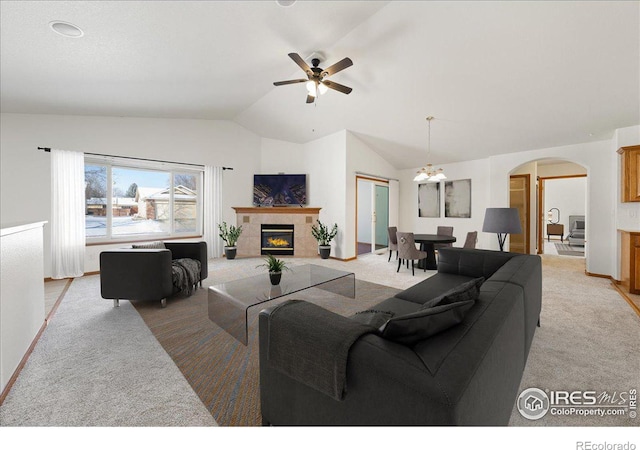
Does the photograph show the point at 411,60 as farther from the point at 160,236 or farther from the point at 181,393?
the point at 160,236

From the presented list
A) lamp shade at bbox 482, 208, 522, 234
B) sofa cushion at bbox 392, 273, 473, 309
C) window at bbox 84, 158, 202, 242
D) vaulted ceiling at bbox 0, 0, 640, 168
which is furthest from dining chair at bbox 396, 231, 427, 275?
window at bbox 84, 158, 202, 242

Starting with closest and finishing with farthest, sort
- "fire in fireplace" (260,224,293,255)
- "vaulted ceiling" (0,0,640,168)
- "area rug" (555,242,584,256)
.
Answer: "vaulted ceiling" (0,0,640,168), "fire in fireplace" (260,224,293,255), "area rug" (555,242,584,256)

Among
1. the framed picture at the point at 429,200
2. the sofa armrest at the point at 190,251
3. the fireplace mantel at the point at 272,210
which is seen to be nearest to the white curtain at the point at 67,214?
the sofa armrest at the point at 190,251

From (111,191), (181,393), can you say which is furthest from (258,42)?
(111,191)

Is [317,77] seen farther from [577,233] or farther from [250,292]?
[577,233]

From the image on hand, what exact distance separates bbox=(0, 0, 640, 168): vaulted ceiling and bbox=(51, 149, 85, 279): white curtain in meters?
0.85

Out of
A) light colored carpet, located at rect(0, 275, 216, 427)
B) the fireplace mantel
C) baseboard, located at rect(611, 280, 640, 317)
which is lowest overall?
light colored carpet, located at rect(0, 275, 216, 427)

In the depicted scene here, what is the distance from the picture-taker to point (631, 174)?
404 cm

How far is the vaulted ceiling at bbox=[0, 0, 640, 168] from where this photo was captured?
2668 millimetres

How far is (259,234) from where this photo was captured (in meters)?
6.97

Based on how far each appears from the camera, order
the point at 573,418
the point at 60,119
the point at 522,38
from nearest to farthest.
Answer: the point at 573,418 < the point at 522,38 < the point at 60,119

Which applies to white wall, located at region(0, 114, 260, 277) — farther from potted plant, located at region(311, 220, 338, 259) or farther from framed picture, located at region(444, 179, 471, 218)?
framed picture, located at region(444, 179, 471, 218)

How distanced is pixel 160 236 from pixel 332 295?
A: 4324mm

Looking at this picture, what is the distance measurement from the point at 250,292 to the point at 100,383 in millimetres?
1270
